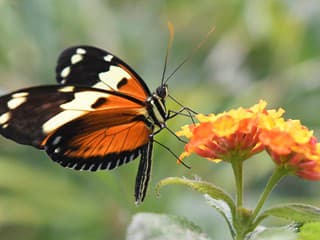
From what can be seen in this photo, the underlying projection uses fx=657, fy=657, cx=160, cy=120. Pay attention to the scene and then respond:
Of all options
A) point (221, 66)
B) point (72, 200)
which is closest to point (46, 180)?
point (72, 200)

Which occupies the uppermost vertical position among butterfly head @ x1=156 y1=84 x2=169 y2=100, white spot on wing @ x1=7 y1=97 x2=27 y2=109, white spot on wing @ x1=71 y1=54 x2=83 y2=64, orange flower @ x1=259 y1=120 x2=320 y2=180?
butterfly head @ x1=156 y1=84 x2=169 y2=100

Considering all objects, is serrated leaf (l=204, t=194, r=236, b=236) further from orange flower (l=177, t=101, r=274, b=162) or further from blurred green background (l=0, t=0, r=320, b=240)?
blurred green background (l=0, t=0, r=320, b=240)

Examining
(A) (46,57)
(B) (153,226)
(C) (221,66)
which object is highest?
(C) (221,66)

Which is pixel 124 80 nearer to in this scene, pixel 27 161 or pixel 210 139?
pixel 210 139

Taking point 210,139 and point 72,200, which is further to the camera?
point 72,200

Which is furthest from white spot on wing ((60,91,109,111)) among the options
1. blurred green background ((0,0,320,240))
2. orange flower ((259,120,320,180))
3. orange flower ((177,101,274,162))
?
blurred green background ((0,0,320,240))

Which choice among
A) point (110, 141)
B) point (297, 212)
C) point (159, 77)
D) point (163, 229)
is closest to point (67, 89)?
point (110, 141)

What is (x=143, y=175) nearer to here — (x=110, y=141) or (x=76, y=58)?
(x=110, y=141)
